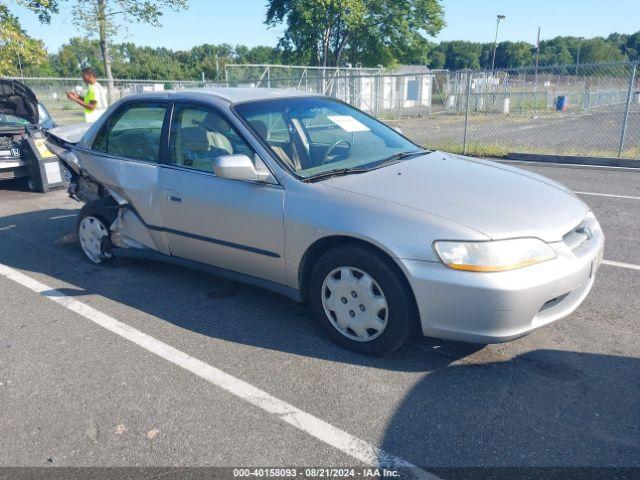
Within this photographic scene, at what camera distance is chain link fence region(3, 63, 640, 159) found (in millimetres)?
15641

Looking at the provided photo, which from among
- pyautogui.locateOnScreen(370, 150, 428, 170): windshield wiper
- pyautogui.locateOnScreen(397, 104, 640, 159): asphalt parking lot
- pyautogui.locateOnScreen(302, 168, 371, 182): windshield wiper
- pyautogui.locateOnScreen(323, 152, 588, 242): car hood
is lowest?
pyautogui.locateOnScreen(397, 104, 640, 159): asphalt parking lot

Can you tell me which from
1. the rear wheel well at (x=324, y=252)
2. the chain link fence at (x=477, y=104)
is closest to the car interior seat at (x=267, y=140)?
the rear wheel well at (x=324, y=252)

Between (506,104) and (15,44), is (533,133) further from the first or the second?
(15,44)

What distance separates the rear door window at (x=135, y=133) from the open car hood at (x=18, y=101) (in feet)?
15.0

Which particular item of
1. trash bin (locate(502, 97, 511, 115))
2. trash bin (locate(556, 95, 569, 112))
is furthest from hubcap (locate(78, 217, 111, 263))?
trash bin (locate(556, 95, 569, 112))

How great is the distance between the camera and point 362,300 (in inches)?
126

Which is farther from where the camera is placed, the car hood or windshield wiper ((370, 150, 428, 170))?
windshield wiper ((370, 150, 428, 170))

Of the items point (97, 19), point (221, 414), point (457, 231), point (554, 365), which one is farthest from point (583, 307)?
point (97, 19)

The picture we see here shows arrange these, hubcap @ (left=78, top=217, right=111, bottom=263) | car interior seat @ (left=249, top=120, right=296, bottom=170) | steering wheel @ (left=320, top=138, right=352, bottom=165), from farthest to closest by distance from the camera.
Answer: hubcap @ (left=78, top=217, right=111, bottom=263) < steering wheel @ (left=320, top=138, right=352, bottom=165) < car interior seat @ (left=249, top=120, right=296, bottom=170)

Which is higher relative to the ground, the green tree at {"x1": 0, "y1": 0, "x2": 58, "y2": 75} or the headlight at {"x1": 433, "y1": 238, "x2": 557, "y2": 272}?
the green tree at {"x1": 0, "y1": 0, "x2": 58, "y2": 75}

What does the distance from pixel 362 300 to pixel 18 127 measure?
741 cm

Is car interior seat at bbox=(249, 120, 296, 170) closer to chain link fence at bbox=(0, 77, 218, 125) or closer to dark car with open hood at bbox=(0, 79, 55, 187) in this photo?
dark car with open hood at bbox=(0, 79, 55, 187)

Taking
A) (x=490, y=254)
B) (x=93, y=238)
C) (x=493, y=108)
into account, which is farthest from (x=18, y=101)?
(x=493, y=108)

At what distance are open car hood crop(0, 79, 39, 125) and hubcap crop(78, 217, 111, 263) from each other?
4.56m
